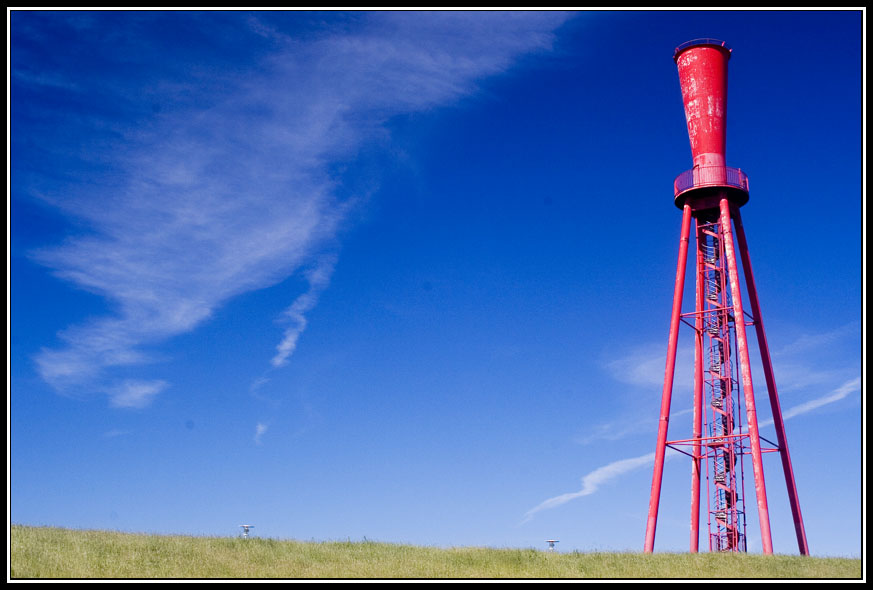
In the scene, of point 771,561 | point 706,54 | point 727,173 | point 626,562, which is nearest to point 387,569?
point 626,562

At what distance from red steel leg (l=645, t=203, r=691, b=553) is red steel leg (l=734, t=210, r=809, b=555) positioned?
8.50 ft

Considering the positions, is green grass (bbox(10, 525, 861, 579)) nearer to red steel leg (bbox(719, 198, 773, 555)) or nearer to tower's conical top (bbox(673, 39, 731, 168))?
red steel leg (bbox(719, 198, 773, 555))

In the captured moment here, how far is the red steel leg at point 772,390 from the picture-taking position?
41.0 m

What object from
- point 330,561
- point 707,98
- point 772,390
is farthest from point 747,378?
point 330,561

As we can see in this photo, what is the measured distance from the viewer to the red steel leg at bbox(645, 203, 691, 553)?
133ft

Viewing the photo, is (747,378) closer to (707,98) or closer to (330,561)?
(707,98)

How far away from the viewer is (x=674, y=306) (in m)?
43.4

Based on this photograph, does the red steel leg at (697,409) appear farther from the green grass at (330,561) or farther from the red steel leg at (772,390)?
the green grass at (330,561)

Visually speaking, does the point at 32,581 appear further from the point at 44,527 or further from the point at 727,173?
the point at 727,173

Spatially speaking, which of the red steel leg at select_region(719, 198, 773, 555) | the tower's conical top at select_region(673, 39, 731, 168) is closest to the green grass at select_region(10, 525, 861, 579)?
the red steel leg at select_region(719, 198, 773, 555)

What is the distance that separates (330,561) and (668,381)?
1813 cm

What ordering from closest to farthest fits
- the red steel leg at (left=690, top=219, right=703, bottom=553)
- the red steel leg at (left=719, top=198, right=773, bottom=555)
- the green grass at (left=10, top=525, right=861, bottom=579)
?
the green grass at (left=10, top=525, right=861, bottom=579), the red steel leg at (left=719, top=198, right=773, bottom=555), the red steel leg at (left=690, top=219, right=703, bottom=553)

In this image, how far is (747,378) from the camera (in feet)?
132

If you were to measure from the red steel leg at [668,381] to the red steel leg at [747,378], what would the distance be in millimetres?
1850
